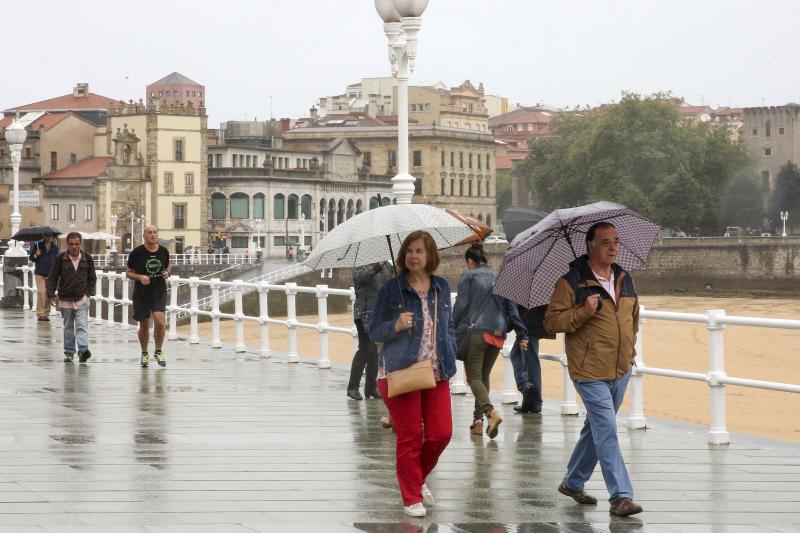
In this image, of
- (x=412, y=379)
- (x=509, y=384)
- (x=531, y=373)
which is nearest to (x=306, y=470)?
(x=412, y=379)

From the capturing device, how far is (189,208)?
98.8m

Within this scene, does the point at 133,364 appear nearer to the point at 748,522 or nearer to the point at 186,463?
the point at 186,463

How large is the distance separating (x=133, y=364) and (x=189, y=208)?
8176 centimetres

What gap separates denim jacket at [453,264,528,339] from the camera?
39.3 feet

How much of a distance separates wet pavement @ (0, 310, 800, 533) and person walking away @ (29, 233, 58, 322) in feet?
36.0

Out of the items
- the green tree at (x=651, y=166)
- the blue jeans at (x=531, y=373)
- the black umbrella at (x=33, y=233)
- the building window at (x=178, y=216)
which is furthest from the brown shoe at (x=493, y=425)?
the green tree at (x=651, y=166)

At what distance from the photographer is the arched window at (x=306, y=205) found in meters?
108

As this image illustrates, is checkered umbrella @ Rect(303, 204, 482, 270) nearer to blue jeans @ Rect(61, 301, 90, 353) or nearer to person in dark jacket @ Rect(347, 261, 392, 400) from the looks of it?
person in dark jacket @ Rect(347, 261, 392, 400)

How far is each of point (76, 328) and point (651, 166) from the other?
9042 cm

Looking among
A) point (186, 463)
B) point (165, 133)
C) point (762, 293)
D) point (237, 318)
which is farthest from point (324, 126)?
point (186, 463)

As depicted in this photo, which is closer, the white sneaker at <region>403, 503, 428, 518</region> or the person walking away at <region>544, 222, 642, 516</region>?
→ the white sneaker at <region>403, 503, 428, 518</region>

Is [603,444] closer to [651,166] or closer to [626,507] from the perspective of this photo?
[626,507]

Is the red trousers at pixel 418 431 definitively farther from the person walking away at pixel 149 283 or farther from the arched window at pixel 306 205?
the arched window at pixel 306 205

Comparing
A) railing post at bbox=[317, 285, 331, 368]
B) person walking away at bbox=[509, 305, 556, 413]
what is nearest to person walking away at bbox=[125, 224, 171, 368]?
railing post at bbox=[317, 285, 331, 368]
